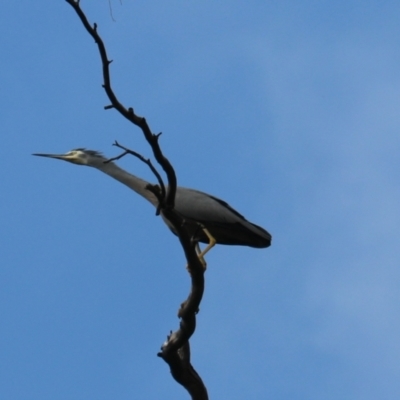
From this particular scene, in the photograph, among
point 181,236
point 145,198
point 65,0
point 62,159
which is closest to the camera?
point 65,0

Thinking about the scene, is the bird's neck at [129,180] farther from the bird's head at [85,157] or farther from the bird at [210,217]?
the bird's head at [85,157]

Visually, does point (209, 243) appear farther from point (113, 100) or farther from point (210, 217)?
point (113, 100)

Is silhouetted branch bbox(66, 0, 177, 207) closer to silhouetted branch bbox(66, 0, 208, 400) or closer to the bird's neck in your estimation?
silhouetted branch bbox(66, 0, 208, 400)

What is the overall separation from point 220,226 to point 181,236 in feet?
8.49

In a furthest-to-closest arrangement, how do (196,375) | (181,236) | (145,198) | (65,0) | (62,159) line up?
1. (62,159)
2. (145,198)
3. (196,375)
4. (181,236)
5. (65,0)

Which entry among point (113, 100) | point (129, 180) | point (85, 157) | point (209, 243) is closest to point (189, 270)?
point (113, 100)

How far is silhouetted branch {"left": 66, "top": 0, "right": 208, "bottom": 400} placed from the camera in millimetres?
6148

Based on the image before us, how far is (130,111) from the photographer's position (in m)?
6.19

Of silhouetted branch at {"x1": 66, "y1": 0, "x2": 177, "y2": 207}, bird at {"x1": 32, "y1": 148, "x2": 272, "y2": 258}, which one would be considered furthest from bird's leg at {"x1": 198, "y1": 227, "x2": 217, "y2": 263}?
silhouetted branch at {"x1": 66, "y1": 0, "x2": 177, "y2": 207}

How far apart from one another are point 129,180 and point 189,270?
2.75m

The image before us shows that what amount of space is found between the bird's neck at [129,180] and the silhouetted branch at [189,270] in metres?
2.27

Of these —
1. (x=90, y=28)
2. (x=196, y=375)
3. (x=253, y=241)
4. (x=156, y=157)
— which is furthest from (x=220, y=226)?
(x=90, y=28)

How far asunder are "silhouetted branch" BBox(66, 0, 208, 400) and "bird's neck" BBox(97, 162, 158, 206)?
227 centimetres

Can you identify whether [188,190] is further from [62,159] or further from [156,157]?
[156,157]
